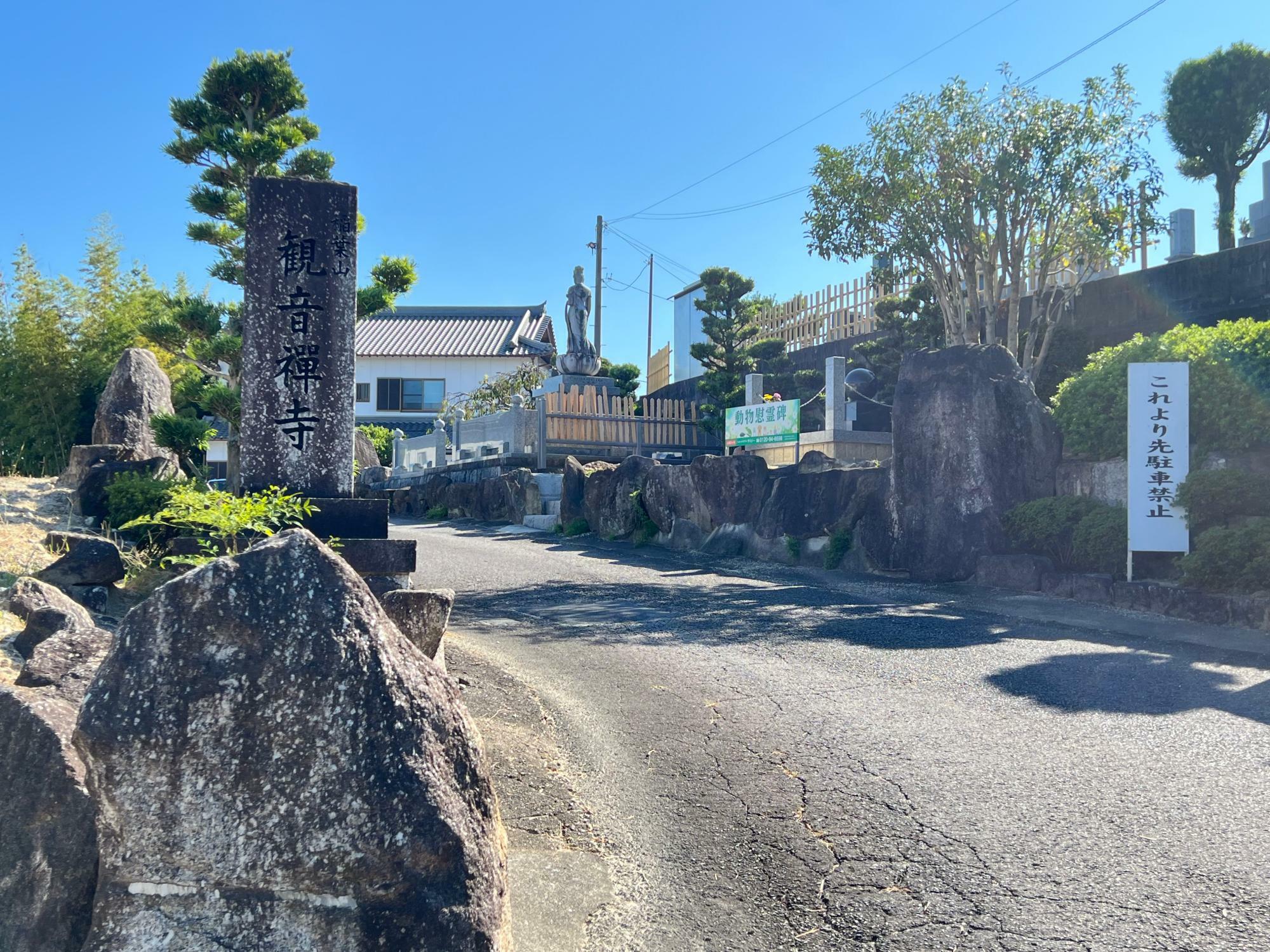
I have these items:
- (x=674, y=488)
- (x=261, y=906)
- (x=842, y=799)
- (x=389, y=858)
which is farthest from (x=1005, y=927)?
(x=674, y=488)

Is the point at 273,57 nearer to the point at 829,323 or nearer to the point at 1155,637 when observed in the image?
the point at 1155,637

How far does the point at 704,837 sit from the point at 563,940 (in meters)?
0.92

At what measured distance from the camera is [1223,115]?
65.8 feet

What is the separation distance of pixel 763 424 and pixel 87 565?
1230cm

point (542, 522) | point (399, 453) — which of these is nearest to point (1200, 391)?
point (542, 522)

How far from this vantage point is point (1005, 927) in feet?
10.2

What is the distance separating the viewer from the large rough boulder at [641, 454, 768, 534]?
14328mm

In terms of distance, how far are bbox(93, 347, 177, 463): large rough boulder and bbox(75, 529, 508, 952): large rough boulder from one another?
1164 cm

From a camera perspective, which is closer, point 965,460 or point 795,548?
point 965,460

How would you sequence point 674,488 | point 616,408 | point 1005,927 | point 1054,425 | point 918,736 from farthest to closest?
point 616,408 → point 674,488 → point 1054,425 → point 918,736 → point 1005,927

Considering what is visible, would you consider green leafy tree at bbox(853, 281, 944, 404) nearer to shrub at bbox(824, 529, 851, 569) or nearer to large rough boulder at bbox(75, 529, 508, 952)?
shrub at bbox(824, 529, 851, 569)

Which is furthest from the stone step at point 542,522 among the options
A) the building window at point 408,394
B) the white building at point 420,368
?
the building window at point 408,394

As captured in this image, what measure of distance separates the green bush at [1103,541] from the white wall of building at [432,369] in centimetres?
3224

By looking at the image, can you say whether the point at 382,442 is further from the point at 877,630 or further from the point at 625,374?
the point at 877,630
